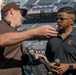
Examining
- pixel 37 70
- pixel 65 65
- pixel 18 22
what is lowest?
pixel 65 65

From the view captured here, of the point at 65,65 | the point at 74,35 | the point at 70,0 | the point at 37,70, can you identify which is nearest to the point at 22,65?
the point at 37,70

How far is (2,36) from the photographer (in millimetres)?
2029

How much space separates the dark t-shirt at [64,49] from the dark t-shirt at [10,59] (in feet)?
2.69

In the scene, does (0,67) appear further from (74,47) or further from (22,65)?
(74,47)

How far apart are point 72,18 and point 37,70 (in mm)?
1109

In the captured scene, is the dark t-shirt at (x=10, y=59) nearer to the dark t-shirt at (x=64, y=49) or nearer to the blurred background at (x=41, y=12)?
the dark t-shirt at (x=64, y=49)

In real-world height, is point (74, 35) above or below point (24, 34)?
below

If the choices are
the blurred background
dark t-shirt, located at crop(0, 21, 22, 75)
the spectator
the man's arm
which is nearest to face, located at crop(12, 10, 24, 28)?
the spectator

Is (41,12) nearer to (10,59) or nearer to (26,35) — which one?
(10,59)

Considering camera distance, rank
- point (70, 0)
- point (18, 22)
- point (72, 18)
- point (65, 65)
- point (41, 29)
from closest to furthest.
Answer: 1. point (41, 29)
2. point (18, 22)
3. point (65, 65)
4. point (72, 18)
5. point (70, 0)

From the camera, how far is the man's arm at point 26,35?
1932 millimetres

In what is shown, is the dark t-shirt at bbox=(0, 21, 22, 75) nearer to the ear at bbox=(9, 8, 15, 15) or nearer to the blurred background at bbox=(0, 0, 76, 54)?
the ear at bbox=(9, 8, 15, 15)

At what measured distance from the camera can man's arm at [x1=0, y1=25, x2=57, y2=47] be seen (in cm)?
193

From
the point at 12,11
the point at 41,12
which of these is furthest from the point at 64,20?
the point at 41,12
